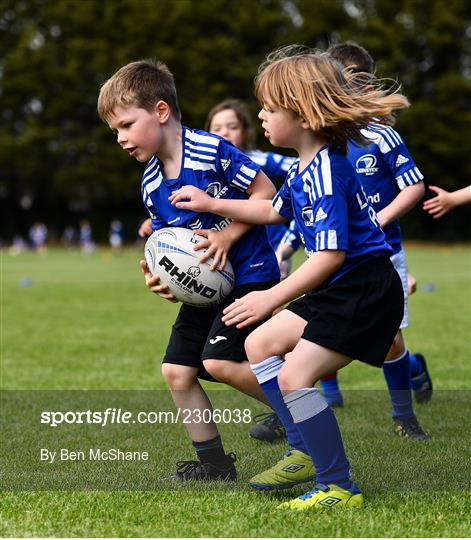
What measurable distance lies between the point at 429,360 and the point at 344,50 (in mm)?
4010

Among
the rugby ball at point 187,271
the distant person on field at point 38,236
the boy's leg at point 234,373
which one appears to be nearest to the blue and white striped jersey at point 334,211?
the rugby ball at point 187,271

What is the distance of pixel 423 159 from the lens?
48.8m

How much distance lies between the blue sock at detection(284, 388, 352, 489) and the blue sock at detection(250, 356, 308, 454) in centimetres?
21

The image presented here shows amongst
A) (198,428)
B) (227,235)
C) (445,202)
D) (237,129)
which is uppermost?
(237,129)

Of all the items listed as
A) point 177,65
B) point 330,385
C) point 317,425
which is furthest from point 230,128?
point 177,65

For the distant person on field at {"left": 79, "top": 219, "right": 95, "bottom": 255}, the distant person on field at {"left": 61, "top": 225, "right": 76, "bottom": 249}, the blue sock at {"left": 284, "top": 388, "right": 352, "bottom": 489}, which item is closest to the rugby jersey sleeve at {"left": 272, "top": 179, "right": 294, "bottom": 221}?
the blue sock at {"left": 284, "top": 388, "right": 352, "bottom": 489}

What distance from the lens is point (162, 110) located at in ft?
14.4

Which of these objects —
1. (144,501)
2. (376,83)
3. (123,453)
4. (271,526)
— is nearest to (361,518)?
(271,526)

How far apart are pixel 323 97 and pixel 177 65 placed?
4750cm

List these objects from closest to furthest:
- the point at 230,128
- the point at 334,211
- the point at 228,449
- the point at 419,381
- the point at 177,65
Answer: the point at 334,211 < the point at 228,449 < the point at 419,381 < the point at 230,128 < the point at 177,65

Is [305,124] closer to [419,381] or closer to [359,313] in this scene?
[359,313]

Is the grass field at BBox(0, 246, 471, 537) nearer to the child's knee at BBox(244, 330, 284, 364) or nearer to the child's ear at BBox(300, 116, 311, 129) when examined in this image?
the child's knee at BBox(244, 330, 284, 364)

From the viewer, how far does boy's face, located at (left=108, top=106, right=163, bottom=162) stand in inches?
169

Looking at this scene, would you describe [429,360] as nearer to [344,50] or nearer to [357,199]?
[344,50]
